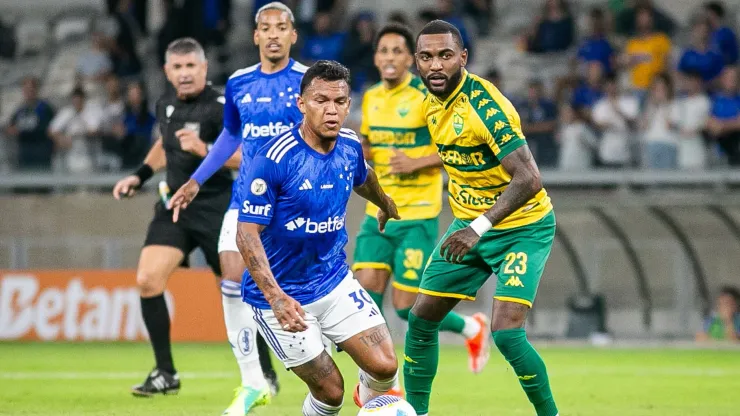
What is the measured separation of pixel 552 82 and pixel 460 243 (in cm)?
1274

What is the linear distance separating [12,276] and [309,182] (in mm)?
10905

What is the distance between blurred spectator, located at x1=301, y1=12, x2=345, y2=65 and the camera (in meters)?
19.6

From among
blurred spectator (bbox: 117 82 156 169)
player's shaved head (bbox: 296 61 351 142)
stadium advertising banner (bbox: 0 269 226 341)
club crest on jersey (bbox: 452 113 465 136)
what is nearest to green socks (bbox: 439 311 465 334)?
club crest on jersey (bbox: 452 113 465 136)

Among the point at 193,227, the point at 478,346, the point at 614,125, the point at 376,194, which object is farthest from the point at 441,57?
the point at 614,125

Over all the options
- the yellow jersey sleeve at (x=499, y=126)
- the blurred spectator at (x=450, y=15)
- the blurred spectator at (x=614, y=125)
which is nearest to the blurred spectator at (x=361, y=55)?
the blurred spectator at (x=450, y=15)

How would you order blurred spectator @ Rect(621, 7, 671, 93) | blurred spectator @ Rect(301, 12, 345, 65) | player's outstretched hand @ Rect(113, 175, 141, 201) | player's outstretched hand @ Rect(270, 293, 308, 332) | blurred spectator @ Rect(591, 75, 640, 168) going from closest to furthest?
player's outstretched hand @ Rect(270, 293, 308, 332)
player's outstretched hand @ Rect(113, 175, 141, 201)
blurred spectator @ Rect(591, 75, 640, 168)
blurred spectator @ Rect(621, 7, 671, 93)
blurred spectator @ Rect(301, 12, 345, 65)

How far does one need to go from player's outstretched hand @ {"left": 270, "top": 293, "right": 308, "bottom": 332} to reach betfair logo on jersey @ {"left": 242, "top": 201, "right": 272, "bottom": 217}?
0.47 metres

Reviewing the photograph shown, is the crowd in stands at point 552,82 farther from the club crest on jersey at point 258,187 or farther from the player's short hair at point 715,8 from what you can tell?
the club crest on jersey at point 258,187

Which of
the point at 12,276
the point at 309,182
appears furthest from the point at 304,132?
the point at 12,276

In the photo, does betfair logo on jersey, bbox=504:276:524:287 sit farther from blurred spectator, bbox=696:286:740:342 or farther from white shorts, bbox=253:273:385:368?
blurred spectator, bbox=696:286:740:342

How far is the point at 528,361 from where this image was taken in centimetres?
713

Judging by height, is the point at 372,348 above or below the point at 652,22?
below

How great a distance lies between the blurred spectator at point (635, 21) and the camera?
19.6 m

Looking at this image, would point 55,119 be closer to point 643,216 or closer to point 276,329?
point 643,216
